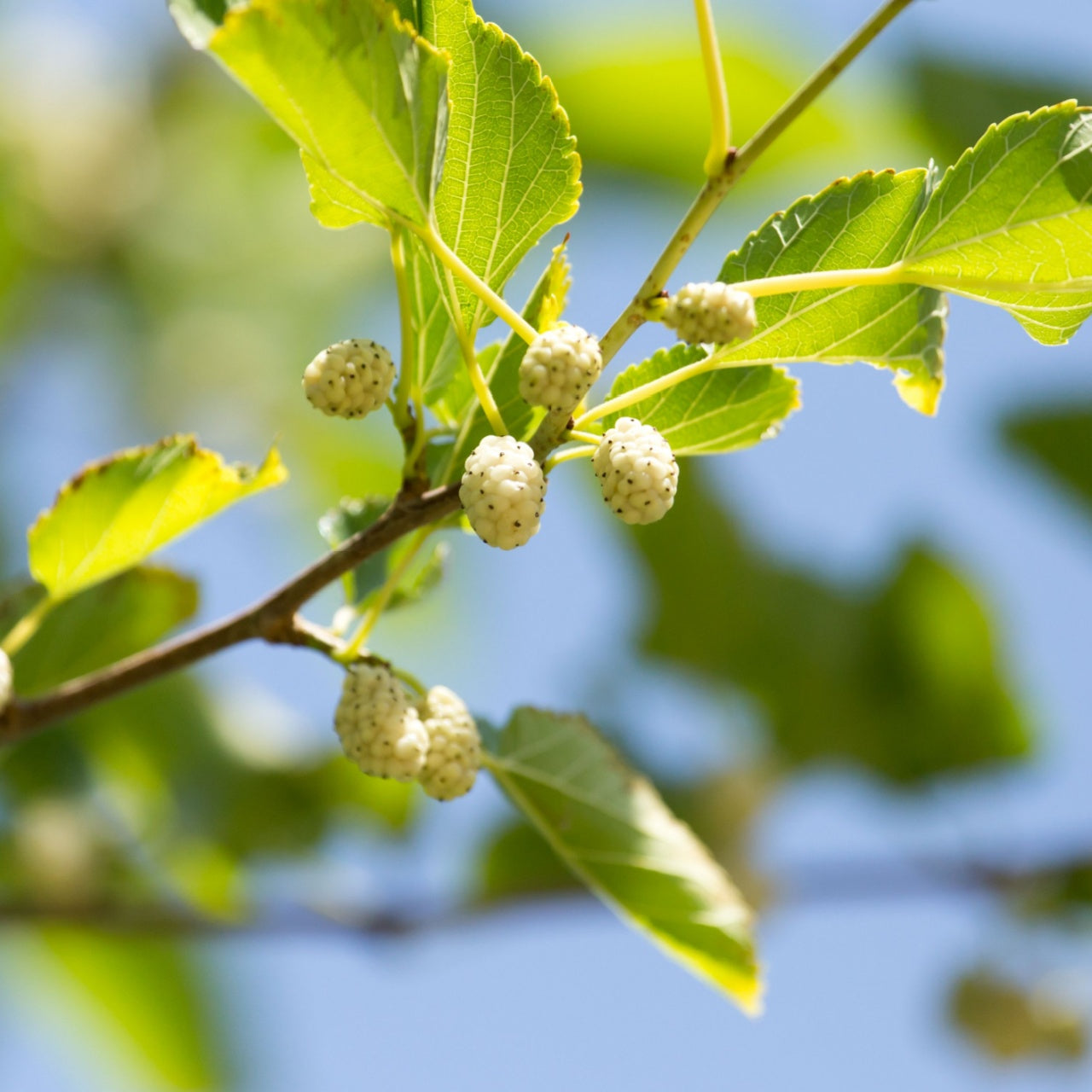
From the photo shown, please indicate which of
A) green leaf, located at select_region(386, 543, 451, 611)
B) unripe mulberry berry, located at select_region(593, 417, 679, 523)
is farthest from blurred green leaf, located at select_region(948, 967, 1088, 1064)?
unripe mulberry berry, located at select_region(593, 417, 679, 523)

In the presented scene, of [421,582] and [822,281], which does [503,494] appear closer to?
[822,281]

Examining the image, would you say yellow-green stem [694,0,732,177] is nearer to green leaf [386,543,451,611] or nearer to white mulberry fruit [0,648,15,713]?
green leaf [386,543,451,611]

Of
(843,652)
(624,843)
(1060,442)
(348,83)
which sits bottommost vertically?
(624,843)

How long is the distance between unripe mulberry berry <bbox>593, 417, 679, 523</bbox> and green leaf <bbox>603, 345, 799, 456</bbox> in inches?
4.6

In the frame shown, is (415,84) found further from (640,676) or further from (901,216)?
(640,676)

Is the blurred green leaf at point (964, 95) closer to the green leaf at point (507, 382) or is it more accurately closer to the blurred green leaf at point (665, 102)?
the blurred green leaf at point (665, 102)

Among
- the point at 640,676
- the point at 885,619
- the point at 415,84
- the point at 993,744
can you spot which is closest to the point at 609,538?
the point at 640,676

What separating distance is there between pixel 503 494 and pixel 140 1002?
72.9 inches

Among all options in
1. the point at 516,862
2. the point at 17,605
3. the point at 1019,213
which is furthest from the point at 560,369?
the point at 516,862

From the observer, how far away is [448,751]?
0.94 m

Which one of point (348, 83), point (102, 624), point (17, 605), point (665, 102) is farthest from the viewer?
point (665, 102)

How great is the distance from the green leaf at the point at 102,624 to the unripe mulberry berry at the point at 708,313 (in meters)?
0.64

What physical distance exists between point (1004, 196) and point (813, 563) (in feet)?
5.12

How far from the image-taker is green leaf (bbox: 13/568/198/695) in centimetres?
124
